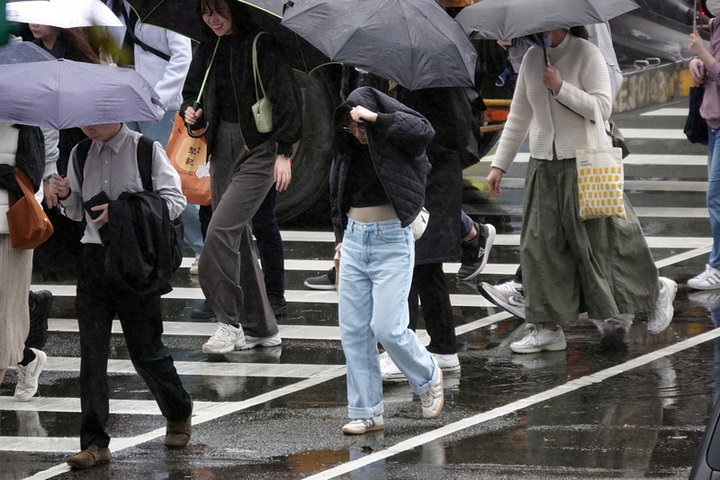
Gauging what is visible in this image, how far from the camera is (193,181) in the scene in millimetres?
8883

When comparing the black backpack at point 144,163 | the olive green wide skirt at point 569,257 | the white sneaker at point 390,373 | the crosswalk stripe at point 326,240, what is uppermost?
the black backpack at point 144,163

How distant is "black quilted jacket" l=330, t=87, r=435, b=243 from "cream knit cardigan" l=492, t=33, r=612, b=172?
4.50ft

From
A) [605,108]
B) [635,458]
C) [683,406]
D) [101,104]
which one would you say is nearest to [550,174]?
[605,108]

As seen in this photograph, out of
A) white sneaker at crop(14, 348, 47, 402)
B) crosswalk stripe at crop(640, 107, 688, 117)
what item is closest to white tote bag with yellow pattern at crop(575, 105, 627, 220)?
white sneaker at crop(14, 348, 47, 402)

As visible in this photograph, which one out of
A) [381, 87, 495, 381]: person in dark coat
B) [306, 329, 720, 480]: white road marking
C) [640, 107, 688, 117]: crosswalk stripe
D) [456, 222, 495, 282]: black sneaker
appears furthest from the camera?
[640, 107, 688, 117]: crosswalk stripe

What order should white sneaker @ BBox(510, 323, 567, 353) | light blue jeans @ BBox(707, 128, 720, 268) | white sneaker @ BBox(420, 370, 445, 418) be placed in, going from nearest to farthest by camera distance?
1. white sneaker @ BBox(420, 370, 445, 418)
2. white sneaker @ BBox(510, 323, 567, 353)
3. light blue jeans @ BBox(707, 128, 720, 268)

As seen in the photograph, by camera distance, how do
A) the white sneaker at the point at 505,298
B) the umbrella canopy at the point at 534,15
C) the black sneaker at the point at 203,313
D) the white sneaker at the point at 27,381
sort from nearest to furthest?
the umbrella canopy at the point at 534,15, the white sneaker at the point at 27,381, the white sneaker at the point at 505,298, the black sneaker at the point at 203,313

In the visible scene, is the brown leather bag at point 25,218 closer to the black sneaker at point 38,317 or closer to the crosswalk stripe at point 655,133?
the black sneaker at point 38,317

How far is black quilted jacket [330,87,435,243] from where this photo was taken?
616 cm

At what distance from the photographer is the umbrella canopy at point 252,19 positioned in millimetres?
7513

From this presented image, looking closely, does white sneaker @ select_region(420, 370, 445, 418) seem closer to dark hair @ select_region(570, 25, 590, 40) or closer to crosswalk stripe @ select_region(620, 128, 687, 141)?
dark hair @ select_region(570, 25, 590, 40)

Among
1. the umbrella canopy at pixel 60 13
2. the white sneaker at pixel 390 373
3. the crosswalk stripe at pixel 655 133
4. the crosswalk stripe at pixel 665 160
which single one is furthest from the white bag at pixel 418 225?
the crosswalk stripe at pixel 655 133

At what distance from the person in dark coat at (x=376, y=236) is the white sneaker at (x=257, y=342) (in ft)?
6.06

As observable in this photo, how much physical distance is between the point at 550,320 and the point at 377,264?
1.78m
